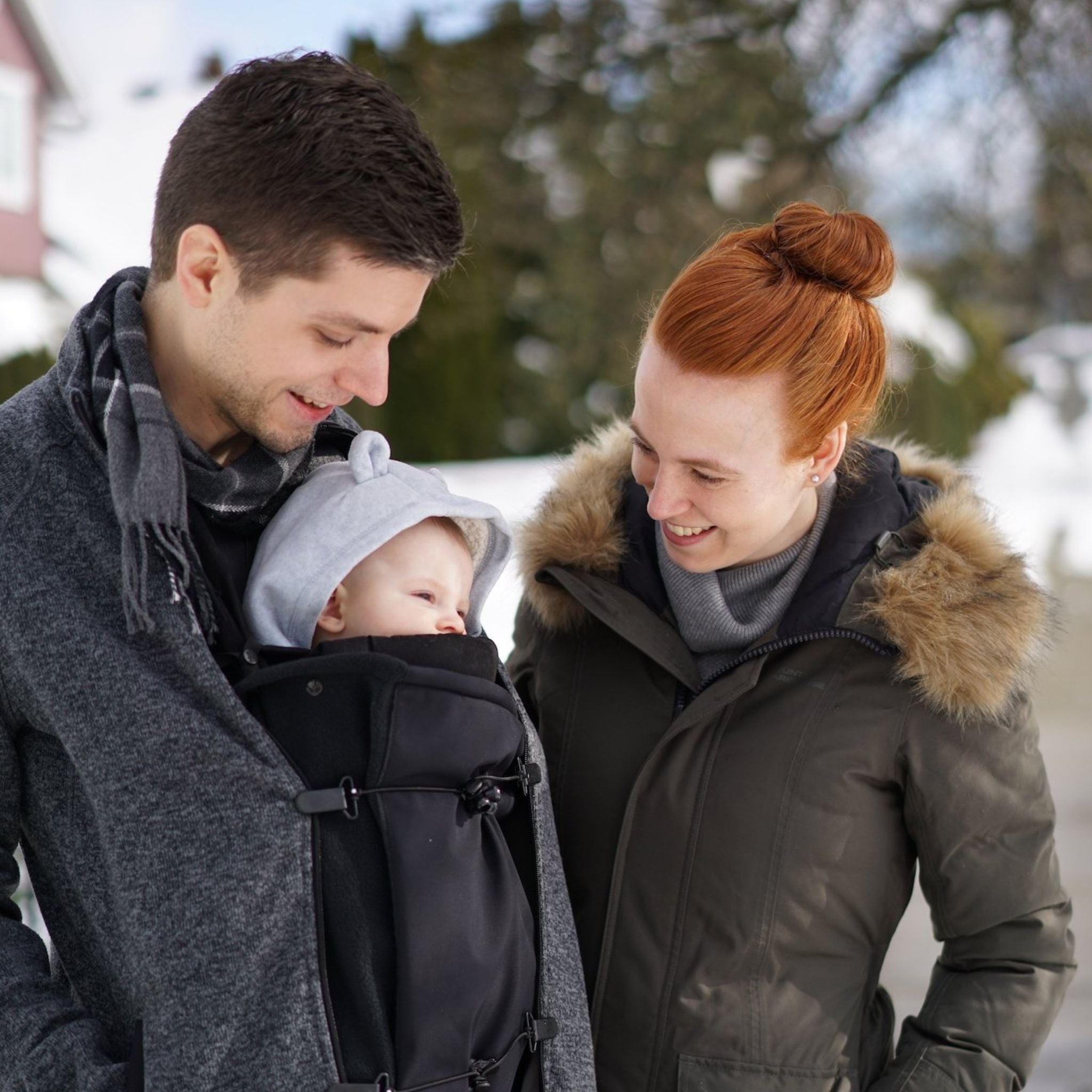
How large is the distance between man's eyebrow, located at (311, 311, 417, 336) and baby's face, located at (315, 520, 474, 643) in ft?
0.90

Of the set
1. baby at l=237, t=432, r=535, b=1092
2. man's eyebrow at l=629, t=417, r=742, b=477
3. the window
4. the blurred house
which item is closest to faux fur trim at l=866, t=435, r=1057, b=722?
man's eyebrow at l=629, t=417, r=742, b=477

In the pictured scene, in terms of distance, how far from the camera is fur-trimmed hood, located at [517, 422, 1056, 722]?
5.62 ft

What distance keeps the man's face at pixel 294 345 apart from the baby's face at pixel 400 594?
19 cm

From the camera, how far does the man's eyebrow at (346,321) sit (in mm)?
1553

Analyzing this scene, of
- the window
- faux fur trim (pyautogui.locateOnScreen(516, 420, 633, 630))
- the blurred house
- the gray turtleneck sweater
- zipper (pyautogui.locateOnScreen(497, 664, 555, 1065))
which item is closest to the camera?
zipper (pyautogui.locateOnScreen(497, 664, 555, 1065))

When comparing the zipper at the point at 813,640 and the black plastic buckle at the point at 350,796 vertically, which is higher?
the black plastic buckle at the point at 350,796

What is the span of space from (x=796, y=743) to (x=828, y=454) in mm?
428

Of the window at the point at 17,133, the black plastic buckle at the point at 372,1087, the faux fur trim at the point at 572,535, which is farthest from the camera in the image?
the window at the point at 17,133

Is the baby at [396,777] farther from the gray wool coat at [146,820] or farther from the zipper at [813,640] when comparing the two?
the zipper at [813,640]

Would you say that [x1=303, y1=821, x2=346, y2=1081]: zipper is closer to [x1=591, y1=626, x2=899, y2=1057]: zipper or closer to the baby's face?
the baby's face

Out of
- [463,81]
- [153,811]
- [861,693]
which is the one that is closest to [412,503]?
[153,811]

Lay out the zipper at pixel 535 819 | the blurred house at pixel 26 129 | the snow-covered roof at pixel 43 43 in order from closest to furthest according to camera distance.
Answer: the zipper at pixel 535 819 < the blurred house at pixel 26 129 < the snow-covered roof at pixel 43 43

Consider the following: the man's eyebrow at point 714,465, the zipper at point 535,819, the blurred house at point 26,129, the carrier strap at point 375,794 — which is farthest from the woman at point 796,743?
the blurred house at point 26,129

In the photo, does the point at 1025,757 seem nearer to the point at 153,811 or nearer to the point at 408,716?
the point at 408,716
